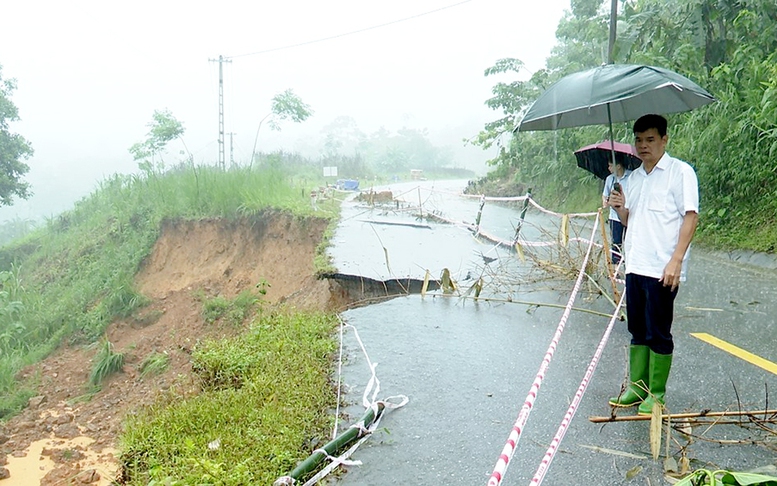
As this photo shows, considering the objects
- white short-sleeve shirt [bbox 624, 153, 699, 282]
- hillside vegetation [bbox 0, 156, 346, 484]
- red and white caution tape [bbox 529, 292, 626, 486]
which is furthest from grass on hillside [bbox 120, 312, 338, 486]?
white short-sleeve shirt [bbox 624, 153, 699, 282]

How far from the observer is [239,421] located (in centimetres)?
382

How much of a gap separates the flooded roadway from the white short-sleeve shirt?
0.99 meters

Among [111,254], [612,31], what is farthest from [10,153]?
[612,31]

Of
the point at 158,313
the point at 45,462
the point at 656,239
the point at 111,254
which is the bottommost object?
the point at 158,313

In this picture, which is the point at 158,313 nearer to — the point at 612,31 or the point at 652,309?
the point at 612,31

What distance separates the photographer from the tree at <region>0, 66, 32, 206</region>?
1114 inches

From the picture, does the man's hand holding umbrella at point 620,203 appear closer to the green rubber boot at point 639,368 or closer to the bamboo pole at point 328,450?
the green rubber boot at point 639,368

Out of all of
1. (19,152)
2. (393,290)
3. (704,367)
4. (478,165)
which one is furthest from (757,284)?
(478,165)

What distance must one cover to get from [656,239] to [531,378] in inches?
64.4

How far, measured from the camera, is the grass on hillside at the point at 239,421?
10.6ft

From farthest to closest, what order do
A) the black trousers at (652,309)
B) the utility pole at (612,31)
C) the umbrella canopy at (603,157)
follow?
the utility pole at (612,31)
the umbrella canopy at (603,157)
the black trousers at (652,309)

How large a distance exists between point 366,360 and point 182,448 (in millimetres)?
1821

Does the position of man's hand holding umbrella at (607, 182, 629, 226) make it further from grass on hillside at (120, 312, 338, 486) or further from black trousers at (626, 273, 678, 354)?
grass on hillside at (120, 312, 338, 486)

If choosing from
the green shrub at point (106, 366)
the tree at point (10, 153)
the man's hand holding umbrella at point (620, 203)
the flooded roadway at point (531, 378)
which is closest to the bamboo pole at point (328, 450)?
the flooded roadway at point (531, 378)
